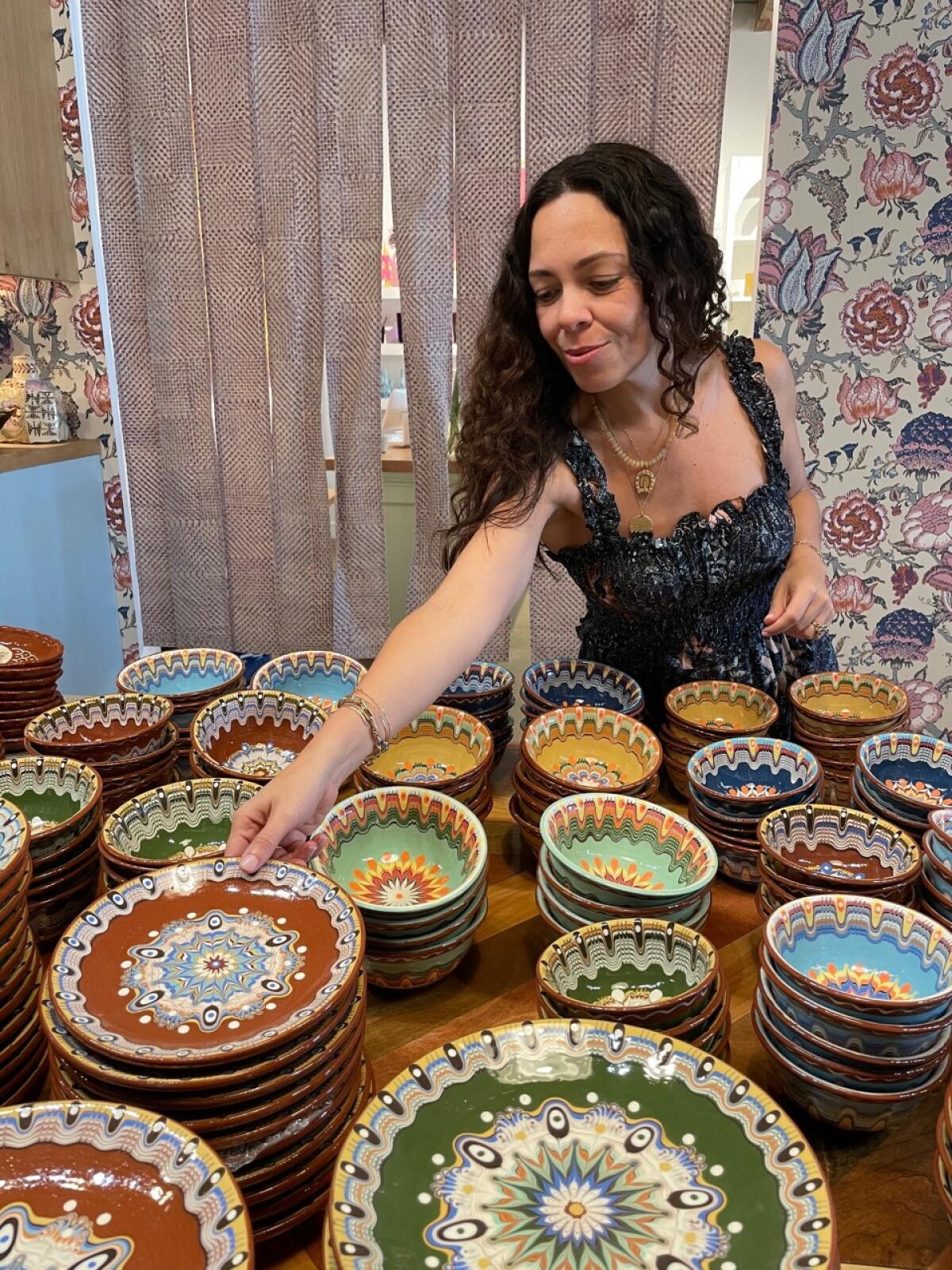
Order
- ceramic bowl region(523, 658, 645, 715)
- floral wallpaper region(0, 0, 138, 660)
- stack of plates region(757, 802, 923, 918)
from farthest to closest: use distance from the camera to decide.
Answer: floral wallpaper region(0, 0, 138, 660)
ceramic bowl region(523, 658, 645, 715)
stack of plates region(757, 802, 923, 918)

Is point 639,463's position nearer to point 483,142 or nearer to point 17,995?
point 17,995

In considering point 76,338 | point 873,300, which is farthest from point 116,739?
point 873,300

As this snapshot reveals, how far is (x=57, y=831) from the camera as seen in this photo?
38.2 inches

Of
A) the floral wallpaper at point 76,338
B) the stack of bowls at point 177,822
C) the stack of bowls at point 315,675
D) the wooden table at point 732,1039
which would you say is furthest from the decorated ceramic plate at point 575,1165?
the floral wallpaper at point 76,338

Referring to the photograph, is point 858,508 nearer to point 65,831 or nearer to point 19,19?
point 65,831

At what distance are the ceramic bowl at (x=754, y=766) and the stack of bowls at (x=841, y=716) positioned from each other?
110 millimetres

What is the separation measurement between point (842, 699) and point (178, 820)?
1.10 metres

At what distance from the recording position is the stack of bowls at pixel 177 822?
3.33 feet

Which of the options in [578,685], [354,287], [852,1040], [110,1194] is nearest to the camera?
[110,1194]

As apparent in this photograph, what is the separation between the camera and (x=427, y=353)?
2910 mm

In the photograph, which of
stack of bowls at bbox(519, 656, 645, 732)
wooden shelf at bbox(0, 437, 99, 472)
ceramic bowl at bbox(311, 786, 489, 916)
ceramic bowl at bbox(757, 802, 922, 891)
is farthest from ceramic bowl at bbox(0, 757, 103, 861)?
wooden shelf at bbox(0, 437, 99, 472)

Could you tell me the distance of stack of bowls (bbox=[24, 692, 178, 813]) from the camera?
3.92ft

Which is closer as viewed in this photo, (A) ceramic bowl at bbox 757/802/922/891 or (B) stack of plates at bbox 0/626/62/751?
(A) ceramic bowl at bbox 757/802/922/891

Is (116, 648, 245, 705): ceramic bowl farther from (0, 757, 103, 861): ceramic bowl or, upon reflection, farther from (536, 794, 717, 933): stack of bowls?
(536, 794, 717, 933): stack of bowls
